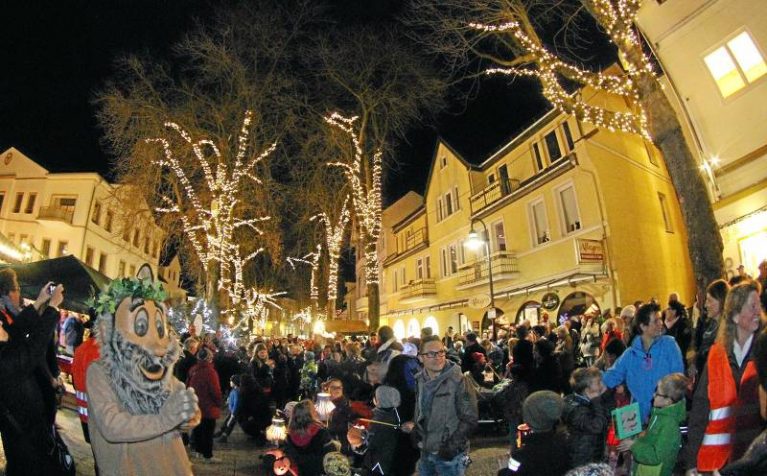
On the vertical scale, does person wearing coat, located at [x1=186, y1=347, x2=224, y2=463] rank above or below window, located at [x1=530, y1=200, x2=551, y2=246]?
below

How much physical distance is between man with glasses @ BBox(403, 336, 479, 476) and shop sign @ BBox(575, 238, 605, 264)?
12.3 m

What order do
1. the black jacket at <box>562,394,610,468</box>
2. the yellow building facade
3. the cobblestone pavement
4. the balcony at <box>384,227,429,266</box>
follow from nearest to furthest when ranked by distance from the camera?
the black jacket at <box>562,394,610,468</box> < the cobblestone pavement < the yellow building facade < the balcony at <box>384,227,429,266</box>

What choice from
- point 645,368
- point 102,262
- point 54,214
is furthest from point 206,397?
point 102,262

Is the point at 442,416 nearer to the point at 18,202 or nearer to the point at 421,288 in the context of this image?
the point at 421,288

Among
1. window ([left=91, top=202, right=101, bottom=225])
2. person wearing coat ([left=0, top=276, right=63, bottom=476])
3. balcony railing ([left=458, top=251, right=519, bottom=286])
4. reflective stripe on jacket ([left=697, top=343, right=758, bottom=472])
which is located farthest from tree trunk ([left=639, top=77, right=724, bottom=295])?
window ([left=91, top=202, right=101, bottom=225])

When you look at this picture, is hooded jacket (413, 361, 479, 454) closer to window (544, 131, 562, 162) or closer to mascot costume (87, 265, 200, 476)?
mascot costume (87, 265, 200, 476)

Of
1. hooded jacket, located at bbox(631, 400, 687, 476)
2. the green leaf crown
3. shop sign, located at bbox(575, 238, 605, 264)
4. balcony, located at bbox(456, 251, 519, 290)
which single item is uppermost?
balcony, located at bbox(456, 251, 519, 290)

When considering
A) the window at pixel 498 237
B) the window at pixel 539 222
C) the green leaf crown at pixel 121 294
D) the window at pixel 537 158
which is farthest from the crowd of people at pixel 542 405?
the window at pixel 498 237

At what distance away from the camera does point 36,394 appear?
12.2 feet

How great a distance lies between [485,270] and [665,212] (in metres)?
7.61

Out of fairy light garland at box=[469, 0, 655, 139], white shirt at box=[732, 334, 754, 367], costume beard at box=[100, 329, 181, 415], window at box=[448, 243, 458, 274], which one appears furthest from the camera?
window at box=[448, 243, 458, 274]

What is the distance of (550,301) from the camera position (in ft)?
58.2

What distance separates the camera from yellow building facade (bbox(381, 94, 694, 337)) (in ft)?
51.8

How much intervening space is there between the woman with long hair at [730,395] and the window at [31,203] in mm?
39325
